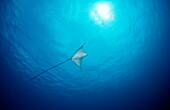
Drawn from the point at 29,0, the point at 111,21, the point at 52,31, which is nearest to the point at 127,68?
the point at 111,21

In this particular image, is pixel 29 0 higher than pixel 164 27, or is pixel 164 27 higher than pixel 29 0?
pixel 164 27

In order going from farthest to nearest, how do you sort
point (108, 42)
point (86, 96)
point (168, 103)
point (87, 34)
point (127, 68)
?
point (168, 103) → point (86, 96) → point (127, 68) → point (108, 42) → point (87, 34)

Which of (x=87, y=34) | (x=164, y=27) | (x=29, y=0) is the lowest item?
(x=87, y=34)

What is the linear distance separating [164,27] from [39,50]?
13.2 m

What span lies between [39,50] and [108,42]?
23.3 ft

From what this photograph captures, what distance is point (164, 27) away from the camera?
34.7ft

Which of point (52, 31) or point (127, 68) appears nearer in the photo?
point (52, 31)

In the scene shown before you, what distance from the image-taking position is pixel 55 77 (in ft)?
48.8

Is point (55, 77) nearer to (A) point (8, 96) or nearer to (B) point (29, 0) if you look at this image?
(B) point (29, 0)

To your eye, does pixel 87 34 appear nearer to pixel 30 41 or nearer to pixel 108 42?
pixel 108 42

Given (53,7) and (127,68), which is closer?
(53,7)

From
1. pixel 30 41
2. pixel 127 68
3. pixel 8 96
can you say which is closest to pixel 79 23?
pixel 30 41

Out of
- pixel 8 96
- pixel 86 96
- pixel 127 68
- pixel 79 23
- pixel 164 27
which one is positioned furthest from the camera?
pixel 8 96

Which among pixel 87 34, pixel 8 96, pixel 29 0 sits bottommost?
pixel 87 34
